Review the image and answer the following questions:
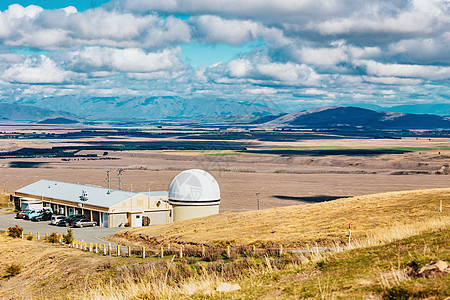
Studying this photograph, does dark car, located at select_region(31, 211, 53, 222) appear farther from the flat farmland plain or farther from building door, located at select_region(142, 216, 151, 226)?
the flat farmland plain

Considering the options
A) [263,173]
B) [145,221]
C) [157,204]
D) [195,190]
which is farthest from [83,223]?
[263,173]

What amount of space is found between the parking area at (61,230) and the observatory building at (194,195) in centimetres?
663

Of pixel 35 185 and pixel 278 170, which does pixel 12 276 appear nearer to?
pixel 35 185

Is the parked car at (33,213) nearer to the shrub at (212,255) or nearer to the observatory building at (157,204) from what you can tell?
the observatory building at (157,204)

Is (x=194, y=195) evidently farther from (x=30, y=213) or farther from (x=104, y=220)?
(x=30, y=213)

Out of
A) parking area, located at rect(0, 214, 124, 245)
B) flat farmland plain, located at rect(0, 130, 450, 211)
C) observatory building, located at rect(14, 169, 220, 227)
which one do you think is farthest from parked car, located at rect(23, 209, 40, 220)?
flat farmland plain, located at rect(0, 130, 450, 211)

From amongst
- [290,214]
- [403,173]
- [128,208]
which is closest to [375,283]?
[290,214]

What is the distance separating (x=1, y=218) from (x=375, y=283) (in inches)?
2089

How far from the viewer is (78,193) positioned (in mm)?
59844

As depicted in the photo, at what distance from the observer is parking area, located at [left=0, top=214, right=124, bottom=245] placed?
1718 inches

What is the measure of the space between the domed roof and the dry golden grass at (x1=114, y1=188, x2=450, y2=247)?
424 centimetres

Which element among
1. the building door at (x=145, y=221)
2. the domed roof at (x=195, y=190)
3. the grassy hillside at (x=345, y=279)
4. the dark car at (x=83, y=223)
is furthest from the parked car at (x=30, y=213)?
the grassy hillside at (x=345, y=279)

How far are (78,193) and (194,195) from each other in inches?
622

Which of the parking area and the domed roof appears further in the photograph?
the domed roof
